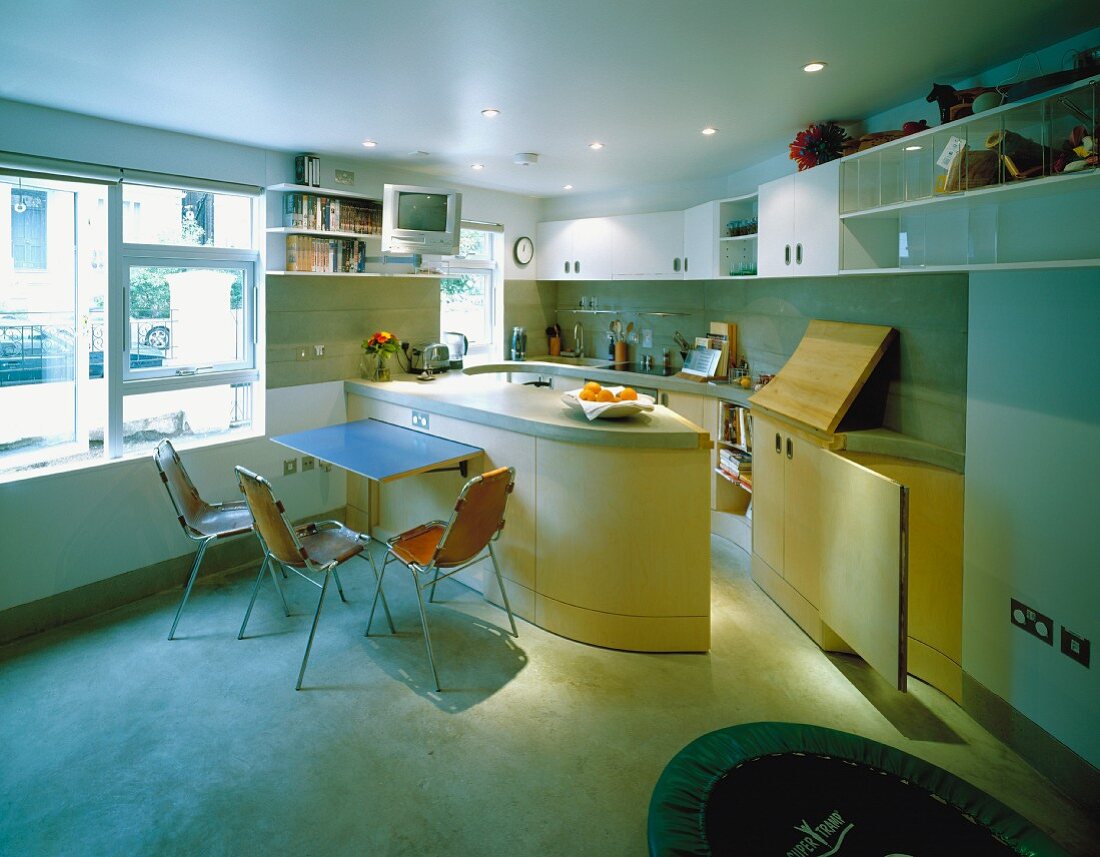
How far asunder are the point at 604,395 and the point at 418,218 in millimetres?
2032

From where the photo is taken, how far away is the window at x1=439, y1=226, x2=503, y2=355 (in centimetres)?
616

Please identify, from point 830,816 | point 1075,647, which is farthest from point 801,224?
point 830,816

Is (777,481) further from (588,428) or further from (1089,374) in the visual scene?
(1089,374)

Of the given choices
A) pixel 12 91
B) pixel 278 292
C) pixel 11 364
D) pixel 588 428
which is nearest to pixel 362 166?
pixel 278 292

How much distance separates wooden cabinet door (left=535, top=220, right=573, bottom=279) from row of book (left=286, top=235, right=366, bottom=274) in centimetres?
210

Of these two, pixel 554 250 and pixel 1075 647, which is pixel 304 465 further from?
pixel 1075 647

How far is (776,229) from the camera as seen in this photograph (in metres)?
4.16

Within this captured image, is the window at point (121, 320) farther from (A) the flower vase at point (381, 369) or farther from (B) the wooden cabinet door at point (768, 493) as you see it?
(B) the wooden cabinet door at point (768, 493)

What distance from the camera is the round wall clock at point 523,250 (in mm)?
6496

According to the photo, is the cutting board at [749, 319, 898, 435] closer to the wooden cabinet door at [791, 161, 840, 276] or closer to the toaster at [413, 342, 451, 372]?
the wooden cabinet door at [791, 161, 840, 276]

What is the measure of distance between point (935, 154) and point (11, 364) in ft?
14.3

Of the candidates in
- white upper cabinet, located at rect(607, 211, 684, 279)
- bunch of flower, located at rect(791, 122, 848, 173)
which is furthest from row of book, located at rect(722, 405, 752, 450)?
bunch of flower, located at rect(791, 122, 848, 173)

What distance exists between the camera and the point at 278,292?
463 centimetres

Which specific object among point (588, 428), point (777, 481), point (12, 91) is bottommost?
point (777, 481)
